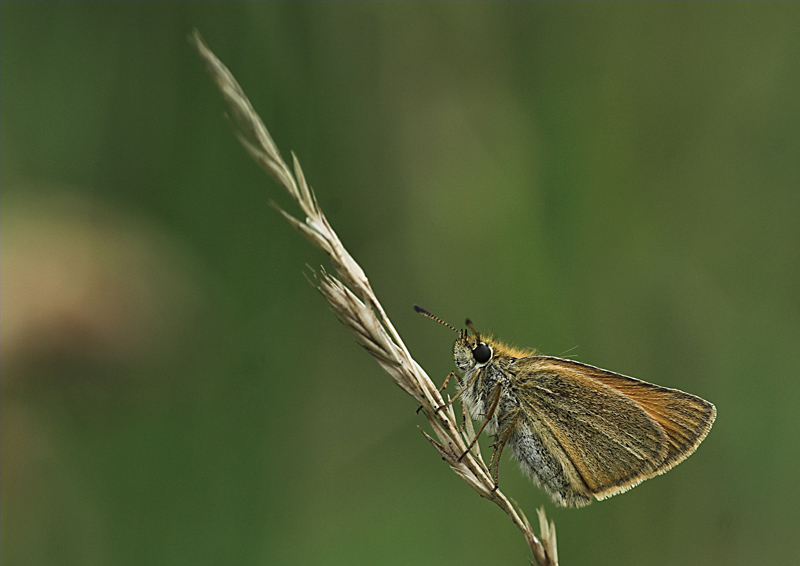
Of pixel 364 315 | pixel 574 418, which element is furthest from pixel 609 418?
pixel 364 315

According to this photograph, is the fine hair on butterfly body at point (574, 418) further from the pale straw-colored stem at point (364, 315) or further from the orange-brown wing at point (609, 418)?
the pale straw-colored stem at point (364, 315)

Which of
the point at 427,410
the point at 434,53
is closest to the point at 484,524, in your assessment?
the point at 427,410

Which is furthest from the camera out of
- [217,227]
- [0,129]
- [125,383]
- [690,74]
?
[690,74]

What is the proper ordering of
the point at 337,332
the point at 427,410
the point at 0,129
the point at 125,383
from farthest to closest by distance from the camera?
the point at 337,332 → the point at 0,129 → the point at 125,383 → the point at 427,410

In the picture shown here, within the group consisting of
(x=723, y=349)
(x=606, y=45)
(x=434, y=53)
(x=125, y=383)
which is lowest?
(x=125, y=383)

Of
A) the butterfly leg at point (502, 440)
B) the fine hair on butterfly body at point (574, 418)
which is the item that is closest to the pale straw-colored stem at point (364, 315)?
the butterfly leg at point (502, 440)

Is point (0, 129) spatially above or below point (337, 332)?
below

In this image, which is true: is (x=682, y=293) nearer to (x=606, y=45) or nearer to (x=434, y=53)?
(x=606, y=45)
